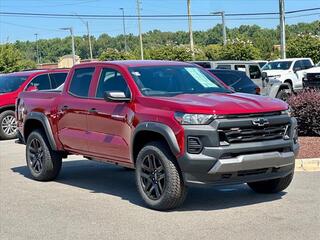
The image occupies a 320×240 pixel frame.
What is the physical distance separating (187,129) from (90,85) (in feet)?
7.73

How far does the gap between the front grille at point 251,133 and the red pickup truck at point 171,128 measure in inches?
0.5

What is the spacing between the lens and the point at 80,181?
31.2ft

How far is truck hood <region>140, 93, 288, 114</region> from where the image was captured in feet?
21.7

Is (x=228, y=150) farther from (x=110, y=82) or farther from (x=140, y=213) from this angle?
(x=110, y=82)

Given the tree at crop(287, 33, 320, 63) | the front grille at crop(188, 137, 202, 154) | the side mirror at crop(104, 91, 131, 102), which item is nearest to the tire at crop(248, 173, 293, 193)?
the front grille at crop(188, 137, 202, 154)

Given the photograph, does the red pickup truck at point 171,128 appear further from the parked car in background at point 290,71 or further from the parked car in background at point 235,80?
the parked car in background at point 290,71

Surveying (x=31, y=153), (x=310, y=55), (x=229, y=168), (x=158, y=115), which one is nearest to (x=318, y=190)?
(x=229, y=168)

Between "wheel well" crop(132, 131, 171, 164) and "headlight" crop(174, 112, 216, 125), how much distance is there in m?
0.47

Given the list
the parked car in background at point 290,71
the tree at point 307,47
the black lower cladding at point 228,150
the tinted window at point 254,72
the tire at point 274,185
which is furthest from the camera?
the tree at point 307,47

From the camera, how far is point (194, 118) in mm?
6590

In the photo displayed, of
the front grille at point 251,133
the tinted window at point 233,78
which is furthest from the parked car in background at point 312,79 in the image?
the front grille at point 251,133

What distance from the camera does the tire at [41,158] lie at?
930 cm

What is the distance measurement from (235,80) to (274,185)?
8.43 m

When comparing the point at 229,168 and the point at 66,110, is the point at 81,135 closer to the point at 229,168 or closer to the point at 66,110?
the point at 66,110
